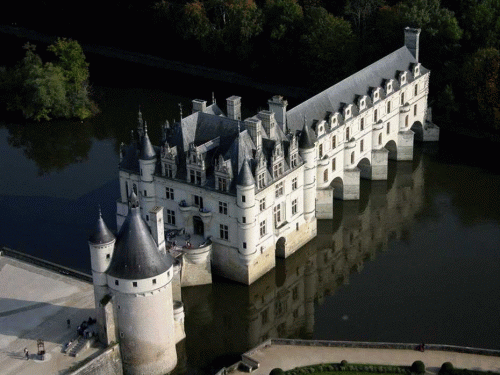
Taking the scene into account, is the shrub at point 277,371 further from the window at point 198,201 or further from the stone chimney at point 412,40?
the stone chimney at point 412,40

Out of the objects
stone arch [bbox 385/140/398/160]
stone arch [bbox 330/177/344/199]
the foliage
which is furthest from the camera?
the foliage

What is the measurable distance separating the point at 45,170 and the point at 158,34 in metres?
48.1

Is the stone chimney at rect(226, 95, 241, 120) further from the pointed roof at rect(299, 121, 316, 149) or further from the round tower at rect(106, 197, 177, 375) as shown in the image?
the round tower at rect(106, 197, 177, 375)

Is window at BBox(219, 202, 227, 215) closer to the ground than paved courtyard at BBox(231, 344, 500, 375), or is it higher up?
higher up

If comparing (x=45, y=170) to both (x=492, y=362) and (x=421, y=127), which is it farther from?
(x=492, y=362)

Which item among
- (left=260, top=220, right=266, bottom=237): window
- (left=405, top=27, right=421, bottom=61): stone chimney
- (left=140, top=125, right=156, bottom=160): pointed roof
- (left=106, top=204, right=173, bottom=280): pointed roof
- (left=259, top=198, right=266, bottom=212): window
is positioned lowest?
(left=260, top=220, right=266, bottom=237): window

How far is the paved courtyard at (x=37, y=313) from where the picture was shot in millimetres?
55719

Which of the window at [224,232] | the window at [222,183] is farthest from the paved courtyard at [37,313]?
the window at [222,183]

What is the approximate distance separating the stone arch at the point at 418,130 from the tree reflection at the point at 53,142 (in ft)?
115

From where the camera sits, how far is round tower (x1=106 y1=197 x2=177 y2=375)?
54.7 m

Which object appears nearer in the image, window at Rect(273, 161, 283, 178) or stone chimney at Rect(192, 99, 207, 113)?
window at Rect(273, 161, 283, 178)

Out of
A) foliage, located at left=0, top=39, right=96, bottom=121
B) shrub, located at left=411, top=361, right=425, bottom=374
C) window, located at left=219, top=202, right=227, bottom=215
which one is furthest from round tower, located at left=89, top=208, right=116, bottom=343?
foliage, located at left=0, top=39, right=96, bottom=121

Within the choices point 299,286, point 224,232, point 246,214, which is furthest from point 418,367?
point 224,232

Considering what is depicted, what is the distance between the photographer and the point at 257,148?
66.9 m
